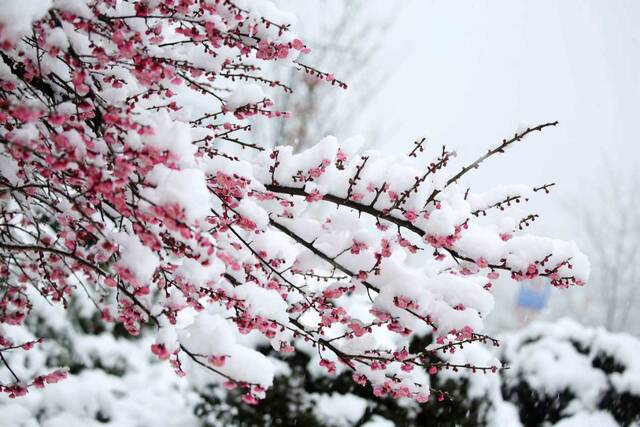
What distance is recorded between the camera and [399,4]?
11.0m

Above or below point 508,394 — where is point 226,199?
below

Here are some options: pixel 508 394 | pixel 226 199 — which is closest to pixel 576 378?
pixel 508 394

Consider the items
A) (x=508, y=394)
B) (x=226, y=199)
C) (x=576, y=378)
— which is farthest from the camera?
(x=508, y=394)

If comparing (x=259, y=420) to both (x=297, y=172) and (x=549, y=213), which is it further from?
(x=549, y=213)

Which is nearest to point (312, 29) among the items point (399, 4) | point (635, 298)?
point (399, 4)

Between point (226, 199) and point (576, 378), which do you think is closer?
point (226, 199)

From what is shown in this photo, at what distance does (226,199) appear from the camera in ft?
7.06

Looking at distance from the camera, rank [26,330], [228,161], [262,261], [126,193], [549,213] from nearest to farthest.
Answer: [126,193] < [228,161] < [262,261] < [26,330] < [549,213]

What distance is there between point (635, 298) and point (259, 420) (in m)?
19.4

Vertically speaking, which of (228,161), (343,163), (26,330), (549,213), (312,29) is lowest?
(228,161)

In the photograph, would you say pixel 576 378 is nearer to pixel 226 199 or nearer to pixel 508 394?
pixel 508 394

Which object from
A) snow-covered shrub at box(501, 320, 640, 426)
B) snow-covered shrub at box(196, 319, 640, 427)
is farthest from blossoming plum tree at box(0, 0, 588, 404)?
snow-covered shrub at box(501, 320, 640, 426)

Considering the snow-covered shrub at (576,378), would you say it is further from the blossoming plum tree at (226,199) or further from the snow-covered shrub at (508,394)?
the blossoming plum tree at (226,199)

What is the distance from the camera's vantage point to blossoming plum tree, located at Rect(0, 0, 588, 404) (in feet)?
5.25
